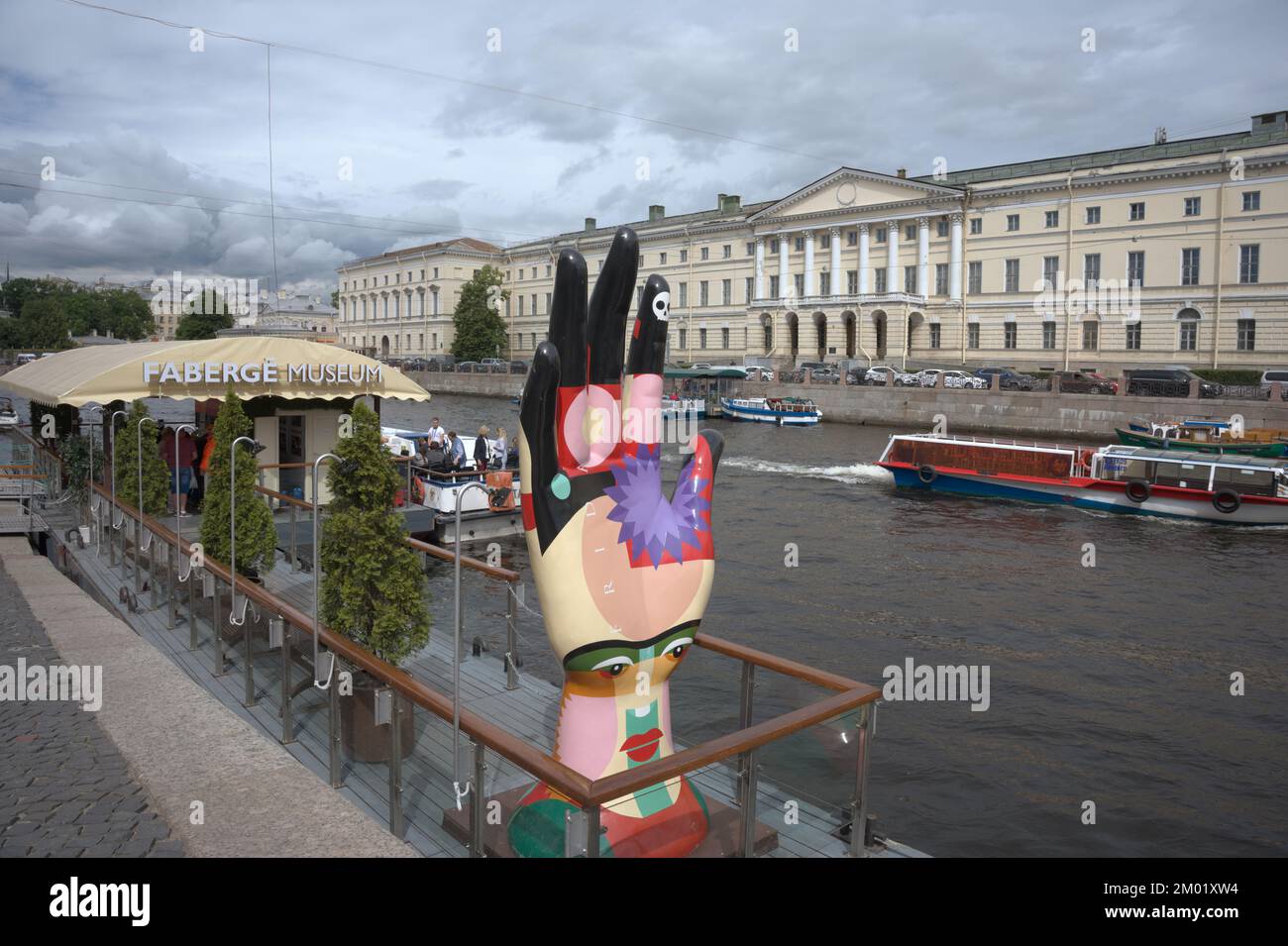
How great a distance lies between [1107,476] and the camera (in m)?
28.0

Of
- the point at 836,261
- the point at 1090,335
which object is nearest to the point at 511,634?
the point at 1090,335

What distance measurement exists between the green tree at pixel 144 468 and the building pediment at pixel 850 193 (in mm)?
61276

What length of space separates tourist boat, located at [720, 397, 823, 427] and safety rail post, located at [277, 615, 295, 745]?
4833 centimetres

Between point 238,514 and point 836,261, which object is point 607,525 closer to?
point 238,514

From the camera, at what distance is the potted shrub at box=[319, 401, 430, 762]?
713 cm

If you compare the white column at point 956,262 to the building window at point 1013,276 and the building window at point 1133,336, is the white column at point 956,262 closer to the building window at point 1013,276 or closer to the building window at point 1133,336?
the building window at point 1013,276

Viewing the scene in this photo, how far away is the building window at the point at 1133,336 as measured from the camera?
57625mm

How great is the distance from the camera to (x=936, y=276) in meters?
68.2

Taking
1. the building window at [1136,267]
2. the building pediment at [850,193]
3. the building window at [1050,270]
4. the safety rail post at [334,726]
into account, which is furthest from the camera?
the building pediment at [850,193]

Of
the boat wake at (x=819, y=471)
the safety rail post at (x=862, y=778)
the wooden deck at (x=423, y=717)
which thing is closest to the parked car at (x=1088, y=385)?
the boat wake at (x=819, y=471)

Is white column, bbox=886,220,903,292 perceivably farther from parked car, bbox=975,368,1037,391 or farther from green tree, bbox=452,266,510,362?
green tree, bbox=452,266,510,362

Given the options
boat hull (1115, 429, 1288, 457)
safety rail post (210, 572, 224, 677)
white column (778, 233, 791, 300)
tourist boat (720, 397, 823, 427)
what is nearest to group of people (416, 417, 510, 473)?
safety rail post (210, 572, 224, 677)
